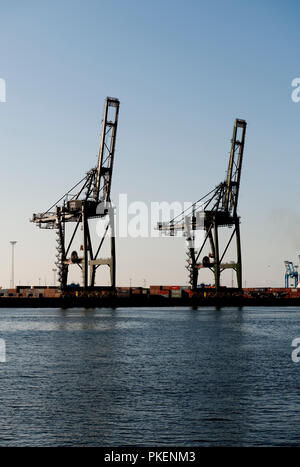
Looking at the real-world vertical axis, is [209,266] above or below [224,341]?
above

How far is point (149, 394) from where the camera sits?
24.9 m

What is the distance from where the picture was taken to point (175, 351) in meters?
41.8

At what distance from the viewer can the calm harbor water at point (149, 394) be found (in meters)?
18.4

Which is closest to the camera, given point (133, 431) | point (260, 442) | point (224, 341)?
point (260, 442)

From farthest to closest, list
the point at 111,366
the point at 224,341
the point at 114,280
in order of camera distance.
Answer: the point at 114,280 → the point at 224,341 → the point at 111,366

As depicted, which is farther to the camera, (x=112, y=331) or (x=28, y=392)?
(x=112, y=331)

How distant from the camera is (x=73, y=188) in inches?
4400

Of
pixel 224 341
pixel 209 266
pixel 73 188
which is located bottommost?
pixel 224 341

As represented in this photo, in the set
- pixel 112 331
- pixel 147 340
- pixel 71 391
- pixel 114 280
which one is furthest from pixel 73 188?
pixel 71 391

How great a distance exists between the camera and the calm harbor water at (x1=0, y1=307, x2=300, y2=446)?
1839 centimetres

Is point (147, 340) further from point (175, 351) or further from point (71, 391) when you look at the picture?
point (71, 391)

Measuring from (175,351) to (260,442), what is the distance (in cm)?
2439

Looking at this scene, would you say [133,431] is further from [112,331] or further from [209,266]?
[209,266]

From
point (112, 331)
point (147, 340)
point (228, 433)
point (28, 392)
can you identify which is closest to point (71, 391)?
point (28, 392)
